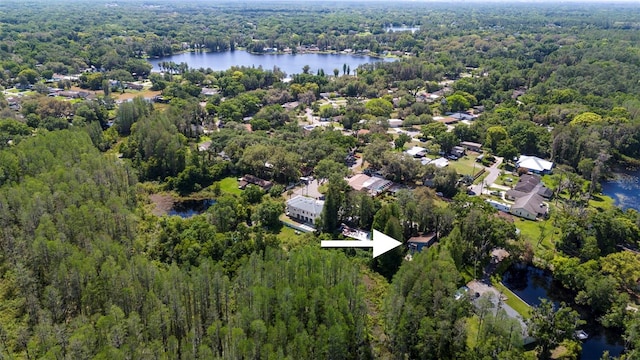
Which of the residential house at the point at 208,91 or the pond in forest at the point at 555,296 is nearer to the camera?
the pond in forest at the point at 555,296

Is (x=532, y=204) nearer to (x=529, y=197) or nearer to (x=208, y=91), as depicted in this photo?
(x=529, y=197)

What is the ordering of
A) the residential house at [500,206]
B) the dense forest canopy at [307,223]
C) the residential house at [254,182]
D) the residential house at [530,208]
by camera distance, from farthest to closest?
1. the residential house at [254,182]
2. the residential house at [500,206]
3. the residential house at [530,208]
4. the dense forest canopy at [307,223]

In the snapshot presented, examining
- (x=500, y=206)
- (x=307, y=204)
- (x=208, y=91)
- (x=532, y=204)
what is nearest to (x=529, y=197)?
(x=532, y=204)

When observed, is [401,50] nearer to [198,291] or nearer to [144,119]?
[144,119]

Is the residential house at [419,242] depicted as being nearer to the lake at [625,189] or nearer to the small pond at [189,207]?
the small pond at [189,207]

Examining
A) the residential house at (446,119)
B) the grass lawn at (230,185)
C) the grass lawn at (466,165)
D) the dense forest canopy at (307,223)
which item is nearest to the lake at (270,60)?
the dense forest canopy at (307,223)

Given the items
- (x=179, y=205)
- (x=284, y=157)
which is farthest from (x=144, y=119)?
(x=284, y=157)
